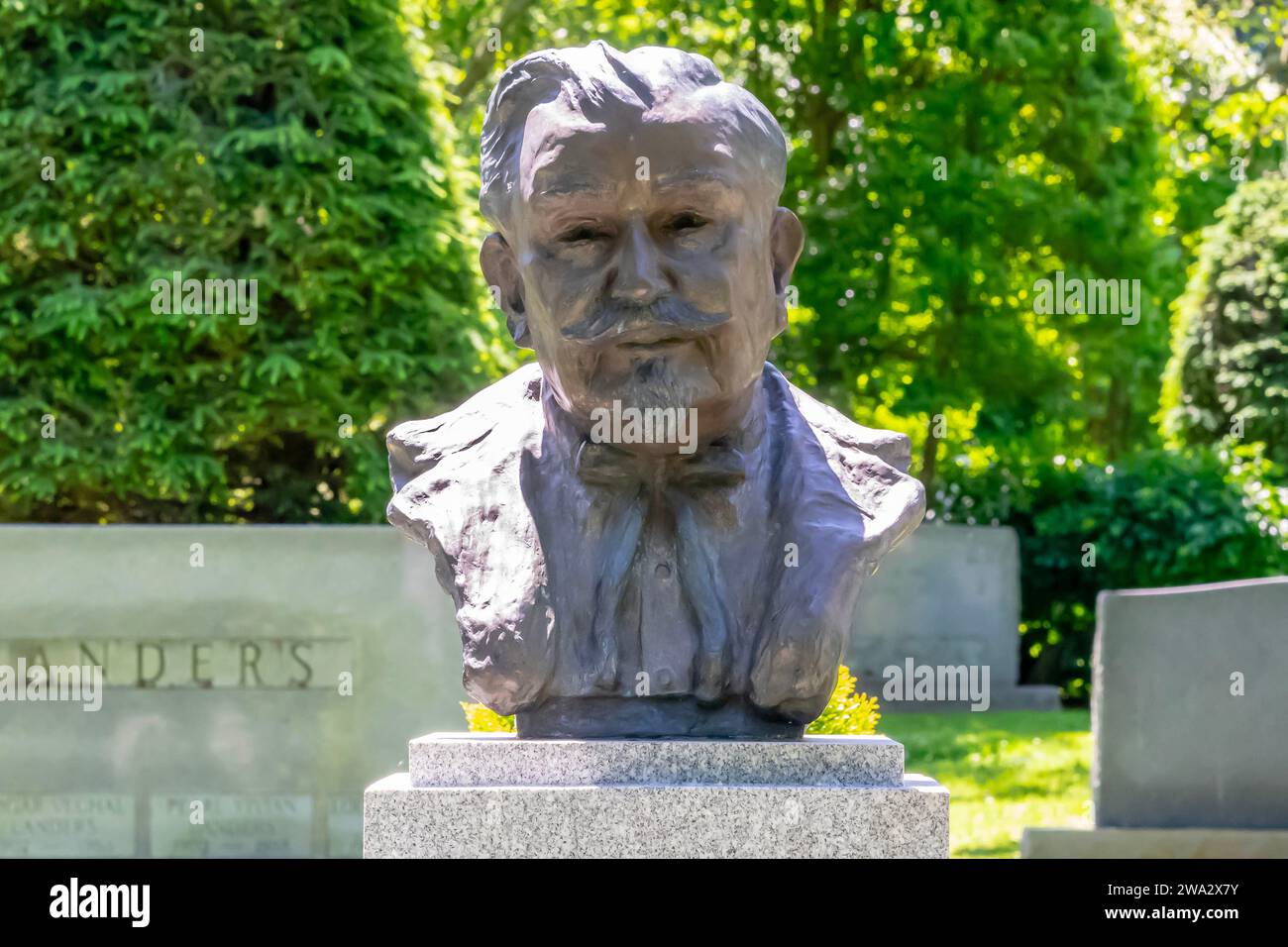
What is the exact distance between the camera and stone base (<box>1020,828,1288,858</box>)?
22.9ft

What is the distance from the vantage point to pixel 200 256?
984cm

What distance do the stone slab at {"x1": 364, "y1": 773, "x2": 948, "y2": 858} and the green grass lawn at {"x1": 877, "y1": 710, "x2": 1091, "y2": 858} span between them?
11.3 feet

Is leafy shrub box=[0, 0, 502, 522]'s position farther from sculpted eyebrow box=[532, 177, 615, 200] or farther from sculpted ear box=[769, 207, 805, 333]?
sculpted eyebrow box=[532, 177, 615, 200]

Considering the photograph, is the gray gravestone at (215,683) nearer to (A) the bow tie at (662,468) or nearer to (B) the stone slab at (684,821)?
(A) the bow tie at (662,468)

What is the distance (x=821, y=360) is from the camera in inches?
634

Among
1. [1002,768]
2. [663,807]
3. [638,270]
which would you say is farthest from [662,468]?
[1002,768]

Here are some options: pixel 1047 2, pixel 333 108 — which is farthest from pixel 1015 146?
pixel 333 108

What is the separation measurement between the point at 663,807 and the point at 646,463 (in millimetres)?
882

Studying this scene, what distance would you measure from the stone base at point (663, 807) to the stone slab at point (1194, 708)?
3.22 m

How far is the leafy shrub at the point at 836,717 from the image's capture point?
206 inches

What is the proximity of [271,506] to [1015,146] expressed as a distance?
8.88 meters

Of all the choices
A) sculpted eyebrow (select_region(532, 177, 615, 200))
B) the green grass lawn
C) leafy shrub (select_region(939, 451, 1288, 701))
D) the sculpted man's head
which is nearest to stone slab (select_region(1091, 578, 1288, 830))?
the green grass lawn

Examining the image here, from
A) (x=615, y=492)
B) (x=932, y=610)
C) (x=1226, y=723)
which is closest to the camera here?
(x=615, y=492)

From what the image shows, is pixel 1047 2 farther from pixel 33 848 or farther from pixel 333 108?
pixel 33 848
